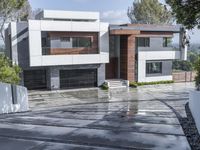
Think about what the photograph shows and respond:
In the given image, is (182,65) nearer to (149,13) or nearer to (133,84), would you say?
(149,13)

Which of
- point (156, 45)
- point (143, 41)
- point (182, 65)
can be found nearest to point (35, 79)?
point (143, 41)

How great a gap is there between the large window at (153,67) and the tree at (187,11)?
79.9ft

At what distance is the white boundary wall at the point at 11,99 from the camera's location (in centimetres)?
1370

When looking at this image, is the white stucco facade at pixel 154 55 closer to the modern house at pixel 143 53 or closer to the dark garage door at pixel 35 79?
the modern house at pixel 143 53

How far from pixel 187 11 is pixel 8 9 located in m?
26.2

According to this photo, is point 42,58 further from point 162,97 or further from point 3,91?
point 3,91

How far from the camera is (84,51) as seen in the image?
30.3 meters

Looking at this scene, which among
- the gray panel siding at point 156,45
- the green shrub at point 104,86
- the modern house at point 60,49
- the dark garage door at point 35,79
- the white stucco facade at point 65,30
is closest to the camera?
the white stucco facade at point 65,30

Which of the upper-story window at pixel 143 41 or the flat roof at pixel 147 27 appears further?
the upper-story window at pixel 143 41

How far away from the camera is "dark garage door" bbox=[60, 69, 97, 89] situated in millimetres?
30703

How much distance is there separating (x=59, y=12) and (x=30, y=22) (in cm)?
424

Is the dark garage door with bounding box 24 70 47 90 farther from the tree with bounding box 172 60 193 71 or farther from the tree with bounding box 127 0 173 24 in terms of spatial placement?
the tree with bounding box 127 0 173 24

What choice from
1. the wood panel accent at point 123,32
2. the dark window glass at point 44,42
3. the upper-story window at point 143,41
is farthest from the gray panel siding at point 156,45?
the dark window glass at point 44,42

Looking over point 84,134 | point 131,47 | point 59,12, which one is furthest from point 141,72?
point 84,134
